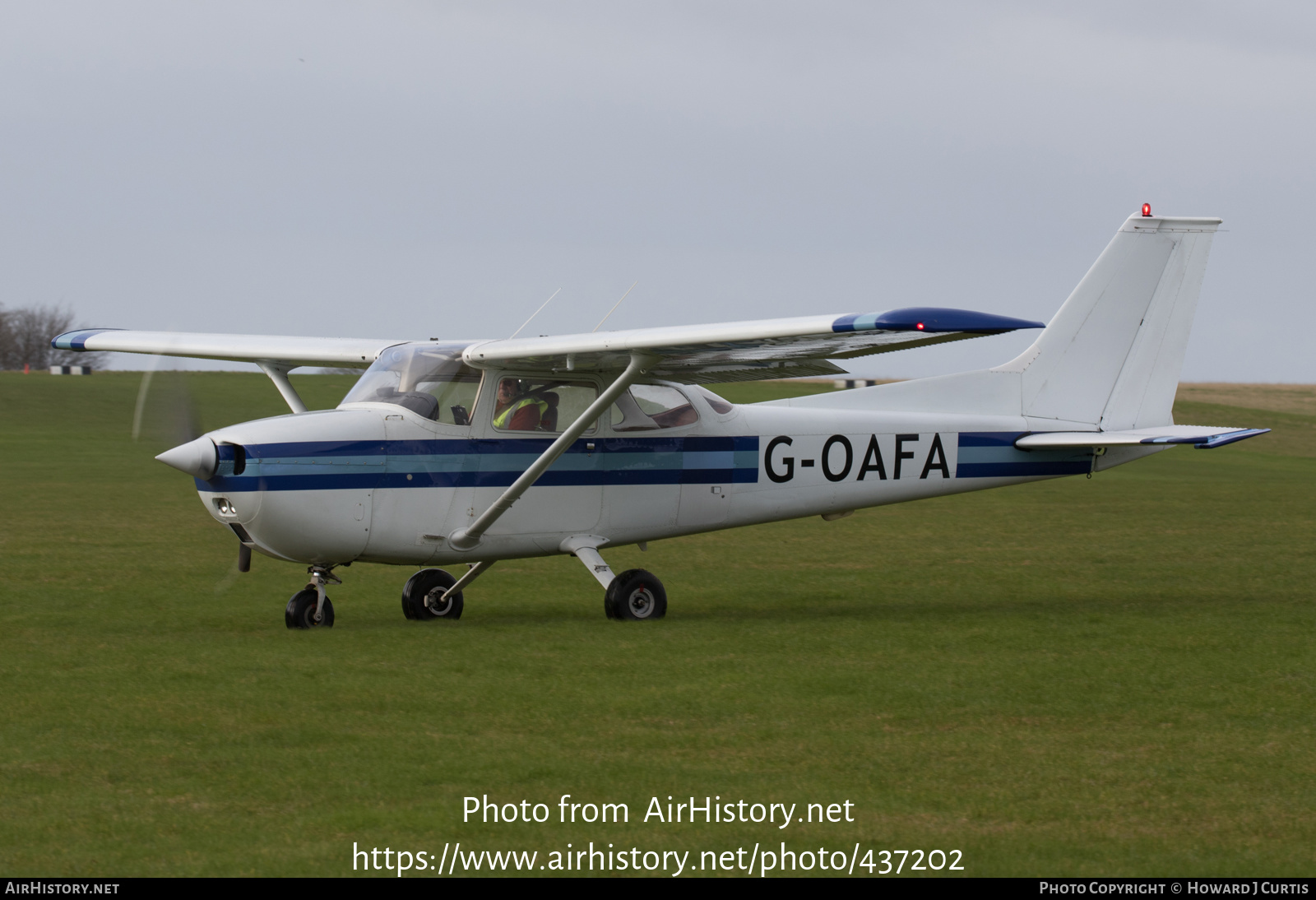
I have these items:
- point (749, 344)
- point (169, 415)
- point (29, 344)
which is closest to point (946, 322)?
point (749, 344)

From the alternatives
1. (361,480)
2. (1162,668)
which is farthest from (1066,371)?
(361,480)

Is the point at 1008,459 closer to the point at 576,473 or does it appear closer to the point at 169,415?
the point at 576,473

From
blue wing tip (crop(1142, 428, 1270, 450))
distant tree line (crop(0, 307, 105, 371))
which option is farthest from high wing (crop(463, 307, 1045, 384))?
distant tree line (crop(0, 307, 105, 371))

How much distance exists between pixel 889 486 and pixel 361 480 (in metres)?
4.78

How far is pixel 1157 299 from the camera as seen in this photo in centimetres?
1335

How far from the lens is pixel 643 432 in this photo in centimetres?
Result: 1186

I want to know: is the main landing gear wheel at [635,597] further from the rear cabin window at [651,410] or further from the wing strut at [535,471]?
the rear cabin window at [651,410]

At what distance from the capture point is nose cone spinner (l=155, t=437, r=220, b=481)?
9.91 meters

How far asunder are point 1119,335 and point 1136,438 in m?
1.25

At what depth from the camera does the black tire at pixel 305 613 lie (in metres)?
10.8

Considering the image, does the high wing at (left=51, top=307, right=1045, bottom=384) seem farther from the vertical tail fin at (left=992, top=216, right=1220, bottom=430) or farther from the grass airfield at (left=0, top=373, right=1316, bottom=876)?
Answer: the vertical tail fin at (left=992, top=216, right=1220, bottom=430)

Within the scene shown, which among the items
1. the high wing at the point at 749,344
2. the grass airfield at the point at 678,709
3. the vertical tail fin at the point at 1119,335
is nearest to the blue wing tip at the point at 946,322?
the high wing at the point at 749,344

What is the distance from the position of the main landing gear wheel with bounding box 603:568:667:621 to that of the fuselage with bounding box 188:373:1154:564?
415 millimetres

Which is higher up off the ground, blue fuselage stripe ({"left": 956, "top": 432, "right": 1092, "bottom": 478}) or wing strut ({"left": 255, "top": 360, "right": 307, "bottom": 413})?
wing strut ({"left": 255, "top": 360, "right": 307, "bottom": 413})
